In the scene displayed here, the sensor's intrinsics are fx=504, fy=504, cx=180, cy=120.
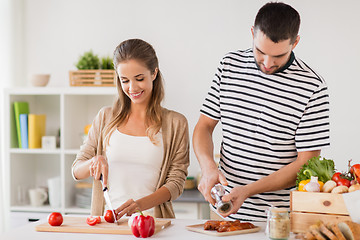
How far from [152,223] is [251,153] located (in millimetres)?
579

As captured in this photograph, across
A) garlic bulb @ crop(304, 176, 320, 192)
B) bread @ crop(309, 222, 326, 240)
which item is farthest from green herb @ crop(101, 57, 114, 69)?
bread @ crop(309, 222, 326, 240)

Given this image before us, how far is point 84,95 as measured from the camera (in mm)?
4203

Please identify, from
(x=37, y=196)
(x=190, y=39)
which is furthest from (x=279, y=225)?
(x=37, y=196)

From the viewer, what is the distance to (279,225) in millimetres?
1696

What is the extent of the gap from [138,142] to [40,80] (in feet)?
6.30

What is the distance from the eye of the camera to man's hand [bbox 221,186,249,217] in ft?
6.20

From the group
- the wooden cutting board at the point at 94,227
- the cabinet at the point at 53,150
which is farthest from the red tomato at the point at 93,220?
the cabinet at the point at 53,150

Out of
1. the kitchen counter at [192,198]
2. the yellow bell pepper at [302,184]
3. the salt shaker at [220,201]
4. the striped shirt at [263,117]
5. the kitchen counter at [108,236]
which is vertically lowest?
the kitchen counter at [192,198]

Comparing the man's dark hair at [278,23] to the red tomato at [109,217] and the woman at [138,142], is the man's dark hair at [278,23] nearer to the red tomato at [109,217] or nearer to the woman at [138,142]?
the woman at [138,142]

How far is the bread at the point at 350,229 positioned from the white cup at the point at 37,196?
2.87 meters

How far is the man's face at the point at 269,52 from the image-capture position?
1886 millimetres

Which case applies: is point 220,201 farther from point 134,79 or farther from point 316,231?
point 134,79

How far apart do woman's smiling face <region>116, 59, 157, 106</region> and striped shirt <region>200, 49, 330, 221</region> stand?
0.30 meters

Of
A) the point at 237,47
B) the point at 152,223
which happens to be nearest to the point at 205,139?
the point at 152,223
